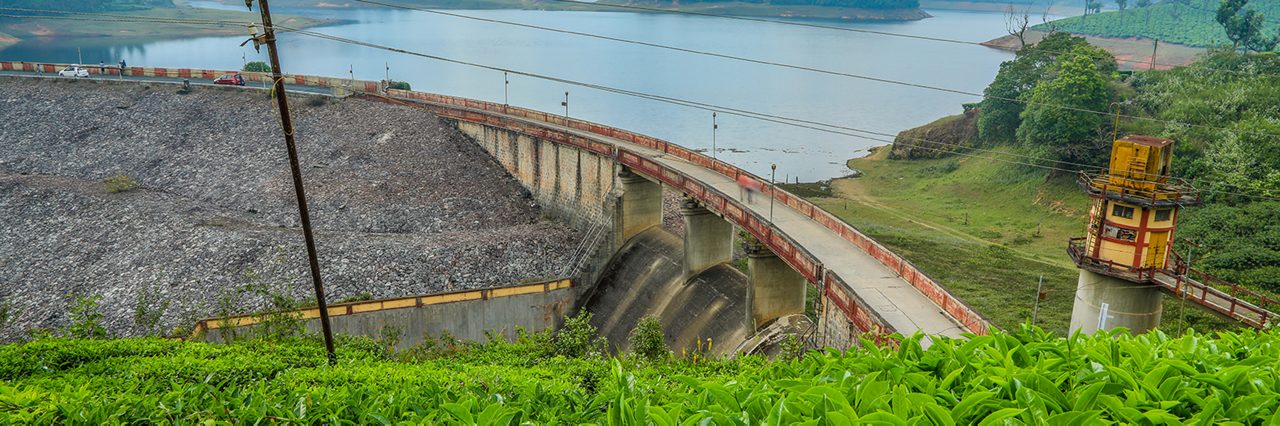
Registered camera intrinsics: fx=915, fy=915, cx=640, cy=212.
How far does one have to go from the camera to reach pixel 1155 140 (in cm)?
2959

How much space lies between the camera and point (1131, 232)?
96.4 ft

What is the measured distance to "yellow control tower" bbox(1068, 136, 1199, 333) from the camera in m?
28.9

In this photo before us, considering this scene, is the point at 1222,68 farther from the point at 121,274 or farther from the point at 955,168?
the point at 121,274

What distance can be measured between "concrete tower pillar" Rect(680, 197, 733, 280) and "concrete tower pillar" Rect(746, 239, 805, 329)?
6.84 m

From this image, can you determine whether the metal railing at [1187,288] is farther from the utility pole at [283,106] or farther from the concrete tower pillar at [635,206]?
the concrete tower pillar at [635,206]

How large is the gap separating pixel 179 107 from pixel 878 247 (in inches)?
2747

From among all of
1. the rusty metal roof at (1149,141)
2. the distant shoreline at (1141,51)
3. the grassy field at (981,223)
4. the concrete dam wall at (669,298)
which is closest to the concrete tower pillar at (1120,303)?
the rusty metal roof at (1149,141)

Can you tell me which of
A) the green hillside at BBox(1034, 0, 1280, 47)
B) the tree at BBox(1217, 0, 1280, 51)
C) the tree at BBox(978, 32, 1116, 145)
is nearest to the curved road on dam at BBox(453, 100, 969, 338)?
the tree at BBox(978, 32, 1116, 145)

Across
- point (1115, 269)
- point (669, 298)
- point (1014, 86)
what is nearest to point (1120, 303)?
point (1115, 269)

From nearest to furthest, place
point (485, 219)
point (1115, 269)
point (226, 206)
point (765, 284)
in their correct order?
point (1115, 269) < point (765, 284) < point (485, 219) < point (226, 206)

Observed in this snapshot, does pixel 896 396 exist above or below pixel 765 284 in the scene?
above

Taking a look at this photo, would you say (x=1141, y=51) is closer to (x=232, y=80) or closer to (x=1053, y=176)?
(x=1053, y=176)

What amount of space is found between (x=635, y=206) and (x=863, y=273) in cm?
2323

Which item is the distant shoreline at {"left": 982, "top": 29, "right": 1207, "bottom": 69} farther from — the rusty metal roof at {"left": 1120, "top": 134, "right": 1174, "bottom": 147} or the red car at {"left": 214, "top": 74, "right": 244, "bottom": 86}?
the rusty metal roof at {"left": 1120, "top": 134, "right": 1174, "bottom": 147}
